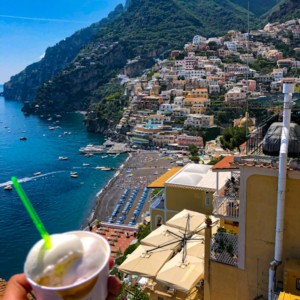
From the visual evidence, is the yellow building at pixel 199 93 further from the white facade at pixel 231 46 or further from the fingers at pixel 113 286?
the fingers at pixel 113 286

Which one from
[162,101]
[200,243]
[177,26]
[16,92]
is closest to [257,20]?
[177,26]

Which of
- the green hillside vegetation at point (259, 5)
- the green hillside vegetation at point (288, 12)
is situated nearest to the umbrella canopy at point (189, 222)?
the green hillside vegetation at point (288, 12)

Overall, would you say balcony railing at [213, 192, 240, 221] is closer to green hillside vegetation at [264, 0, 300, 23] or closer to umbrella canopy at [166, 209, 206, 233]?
umbrella canopy at [166, 209, 206, 233]

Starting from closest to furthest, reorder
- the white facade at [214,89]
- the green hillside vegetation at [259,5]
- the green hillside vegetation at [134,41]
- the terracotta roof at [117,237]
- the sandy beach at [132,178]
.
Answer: the terracotta roof at [117,237], the sandy beach at [132,178], the white facade at [214,89], the green hillside vegetation at [134,41], the green hillside vegetation at [259,5]

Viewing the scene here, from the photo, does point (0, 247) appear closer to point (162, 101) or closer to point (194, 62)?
point (162, 101)

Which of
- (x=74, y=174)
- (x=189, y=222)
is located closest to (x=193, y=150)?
(x=74, y=174)

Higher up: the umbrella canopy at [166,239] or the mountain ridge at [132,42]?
the mountain ridge at [132,42]

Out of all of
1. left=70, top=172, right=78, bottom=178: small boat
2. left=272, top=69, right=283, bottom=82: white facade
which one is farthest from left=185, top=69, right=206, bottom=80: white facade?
left=70, top=172, right=78, bottom=178: small boat

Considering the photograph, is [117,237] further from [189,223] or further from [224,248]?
[224,248]
